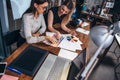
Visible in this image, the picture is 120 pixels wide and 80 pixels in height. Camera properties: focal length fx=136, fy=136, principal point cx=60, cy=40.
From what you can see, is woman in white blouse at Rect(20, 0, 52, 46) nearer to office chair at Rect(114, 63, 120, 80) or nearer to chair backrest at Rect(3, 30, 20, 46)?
chair backrest at Rect(3, 30, 20, 46)

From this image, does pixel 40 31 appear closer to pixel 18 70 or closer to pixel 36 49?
pixel 36 49

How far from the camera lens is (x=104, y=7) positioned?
372cm

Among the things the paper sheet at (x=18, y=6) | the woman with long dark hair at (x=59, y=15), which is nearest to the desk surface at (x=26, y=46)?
the woman with long dark hair at (x=59, y=15)

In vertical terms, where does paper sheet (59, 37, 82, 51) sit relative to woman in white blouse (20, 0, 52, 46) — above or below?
below

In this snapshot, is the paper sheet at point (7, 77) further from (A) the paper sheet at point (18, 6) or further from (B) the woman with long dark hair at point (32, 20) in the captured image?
(A) the paper sheet at point (18, 6)

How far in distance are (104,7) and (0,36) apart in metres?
2.83

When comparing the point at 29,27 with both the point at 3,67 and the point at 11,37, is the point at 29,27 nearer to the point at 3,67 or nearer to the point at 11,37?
the point at 11,37

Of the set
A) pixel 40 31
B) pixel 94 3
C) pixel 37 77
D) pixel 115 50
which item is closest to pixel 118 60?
pixel 115 50

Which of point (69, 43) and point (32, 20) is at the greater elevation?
point (32, 20)

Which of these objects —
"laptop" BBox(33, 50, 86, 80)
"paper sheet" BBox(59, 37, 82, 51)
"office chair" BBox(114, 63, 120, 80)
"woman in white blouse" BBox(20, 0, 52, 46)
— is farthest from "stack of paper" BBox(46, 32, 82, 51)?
"office chair" BBox(114, 63, 120, 80)

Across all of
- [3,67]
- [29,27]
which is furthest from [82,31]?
[3,67]

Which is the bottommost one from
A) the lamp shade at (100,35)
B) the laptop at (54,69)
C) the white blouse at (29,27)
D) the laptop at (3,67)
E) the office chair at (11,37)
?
the laptop at (54,69)

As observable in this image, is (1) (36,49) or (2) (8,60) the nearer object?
(2) (8,60)

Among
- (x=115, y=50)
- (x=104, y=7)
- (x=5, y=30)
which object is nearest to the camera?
(x=5, y=30)
